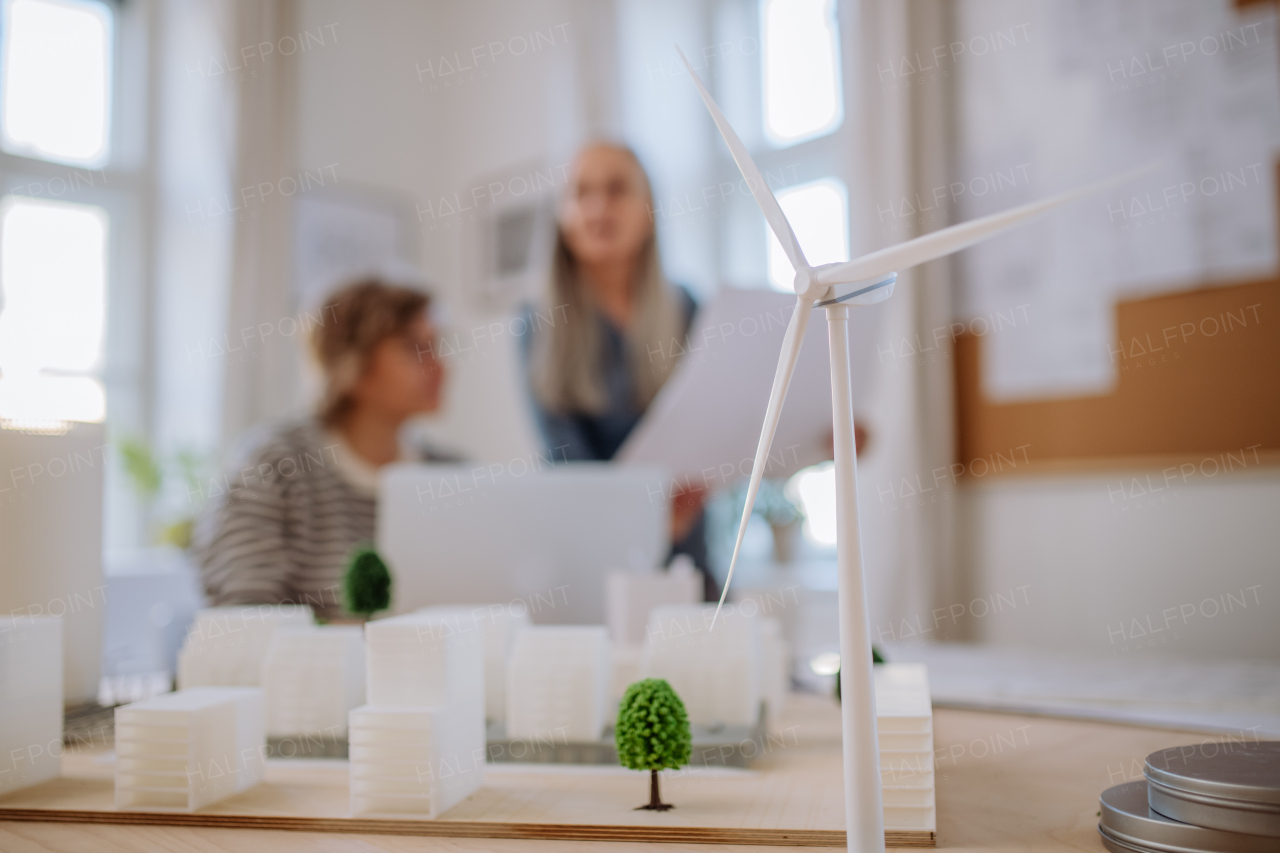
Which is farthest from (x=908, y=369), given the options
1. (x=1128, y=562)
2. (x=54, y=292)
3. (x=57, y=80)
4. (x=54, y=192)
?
(x=57, y=80)

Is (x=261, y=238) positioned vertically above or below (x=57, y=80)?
below

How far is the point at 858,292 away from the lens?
0.78 metres

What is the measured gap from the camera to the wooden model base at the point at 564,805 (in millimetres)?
896

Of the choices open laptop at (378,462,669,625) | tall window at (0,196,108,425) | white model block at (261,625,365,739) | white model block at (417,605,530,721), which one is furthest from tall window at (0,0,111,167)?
white model block at (417,605,530,721)

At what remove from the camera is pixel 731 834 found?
882mm

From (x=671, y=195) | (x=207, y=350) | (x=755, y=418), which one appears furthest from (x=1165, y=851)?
(x=207, y=350)

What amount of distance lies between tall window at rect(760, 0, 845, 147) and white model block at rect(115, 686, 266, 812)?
10.5 feet

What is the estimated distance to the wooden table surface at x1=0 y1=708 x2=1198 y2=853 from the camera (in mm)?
876

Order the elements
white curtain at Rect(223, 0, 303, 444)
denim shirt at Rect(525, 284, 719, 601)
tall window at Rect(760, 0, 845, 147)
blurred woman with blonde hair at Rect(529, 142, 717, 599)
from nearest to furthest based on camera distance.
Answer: blurred woman with blonde hair at Rect(529, 142, 717, 599), denim shirt at Rect(525, 284, 719, 601), tall window at Rect(760, 0, 845, 147), white curtain at Rect(223, 0, 303, 444)

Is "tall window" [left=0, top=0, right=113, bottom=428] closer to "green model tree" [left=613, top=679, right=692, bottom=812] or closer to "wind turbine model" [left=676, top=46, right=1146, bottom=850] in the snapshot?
"green model tree" [left=613, top=679, right=692, bottom=812]

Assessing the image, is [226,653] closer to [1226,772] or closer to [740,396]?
[740,396]

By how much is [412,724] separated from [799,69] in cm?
352

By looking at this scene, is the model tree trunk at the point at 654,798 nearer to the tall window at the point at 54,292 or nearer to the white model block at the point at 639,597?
the white model block at the point at 639,597

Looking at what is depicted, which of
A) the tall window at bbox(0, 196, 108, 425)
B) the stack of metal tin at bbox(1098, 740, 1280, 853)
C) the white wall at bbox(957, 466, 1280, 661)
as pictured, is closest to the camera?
the stack of metal tin at bbox(1098, 740, 1280, 853)
